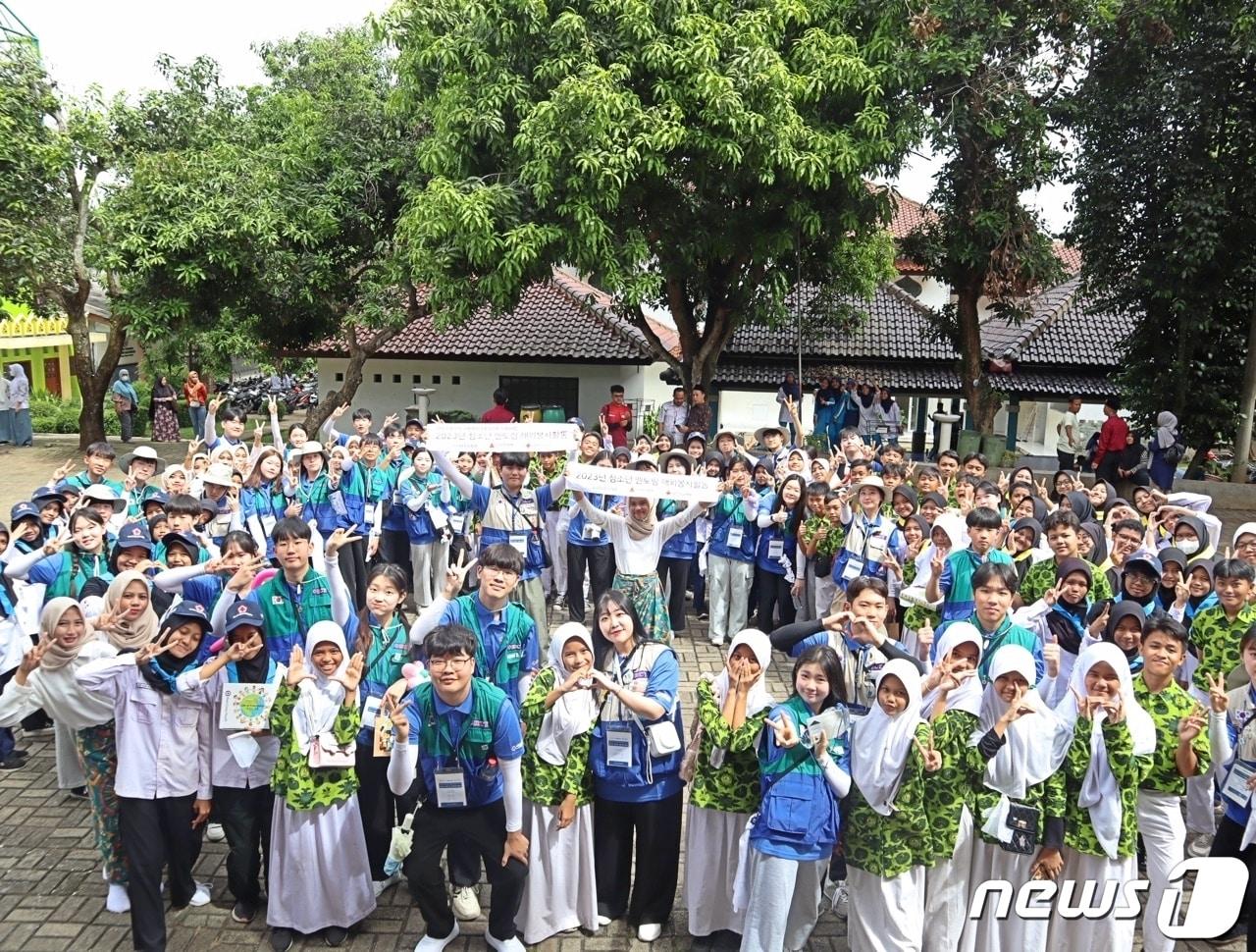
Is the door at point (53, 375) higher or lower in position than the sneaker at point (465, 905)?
higher

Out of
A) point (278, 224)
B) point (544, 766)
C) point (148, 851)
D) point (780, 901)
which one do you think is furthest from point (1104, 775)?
point (278, 224)

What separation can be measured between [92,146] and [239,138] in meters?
2.82

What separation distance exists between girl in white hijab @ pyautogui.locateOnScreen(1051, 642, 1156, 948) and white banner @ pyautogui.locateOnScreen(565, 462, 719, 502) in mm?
2863

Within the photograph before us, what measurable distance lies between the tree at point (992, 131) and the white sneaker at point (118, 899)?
12898 millimetres

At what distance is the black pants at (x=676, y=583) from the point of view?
9094mm

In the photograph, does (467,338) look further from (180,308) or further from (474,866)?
(474,866)

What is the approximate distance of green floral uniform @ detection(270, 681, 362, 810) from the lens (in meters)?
4.32

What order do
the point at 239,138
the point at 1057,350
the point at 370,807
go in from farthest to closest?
the point at 1057,350
the point at 239,138
the point at 370,807

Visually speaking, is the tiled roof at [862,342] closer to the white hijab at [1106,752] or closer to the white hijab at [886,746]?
the white hijab at [1106,752]

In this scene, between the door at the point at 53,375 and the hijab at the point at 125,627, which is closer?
the hijab at the point at 125,627

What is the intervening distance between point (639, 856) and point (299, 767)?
164cm

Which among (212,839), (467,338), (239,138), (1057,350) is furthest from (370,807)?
(1057,350)

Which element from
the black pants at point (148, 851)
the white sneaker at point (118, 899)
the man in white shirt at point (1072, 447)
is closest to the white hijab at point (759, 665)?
the black pants at point (148, 851)

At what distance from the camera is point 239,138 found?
18438 mm
